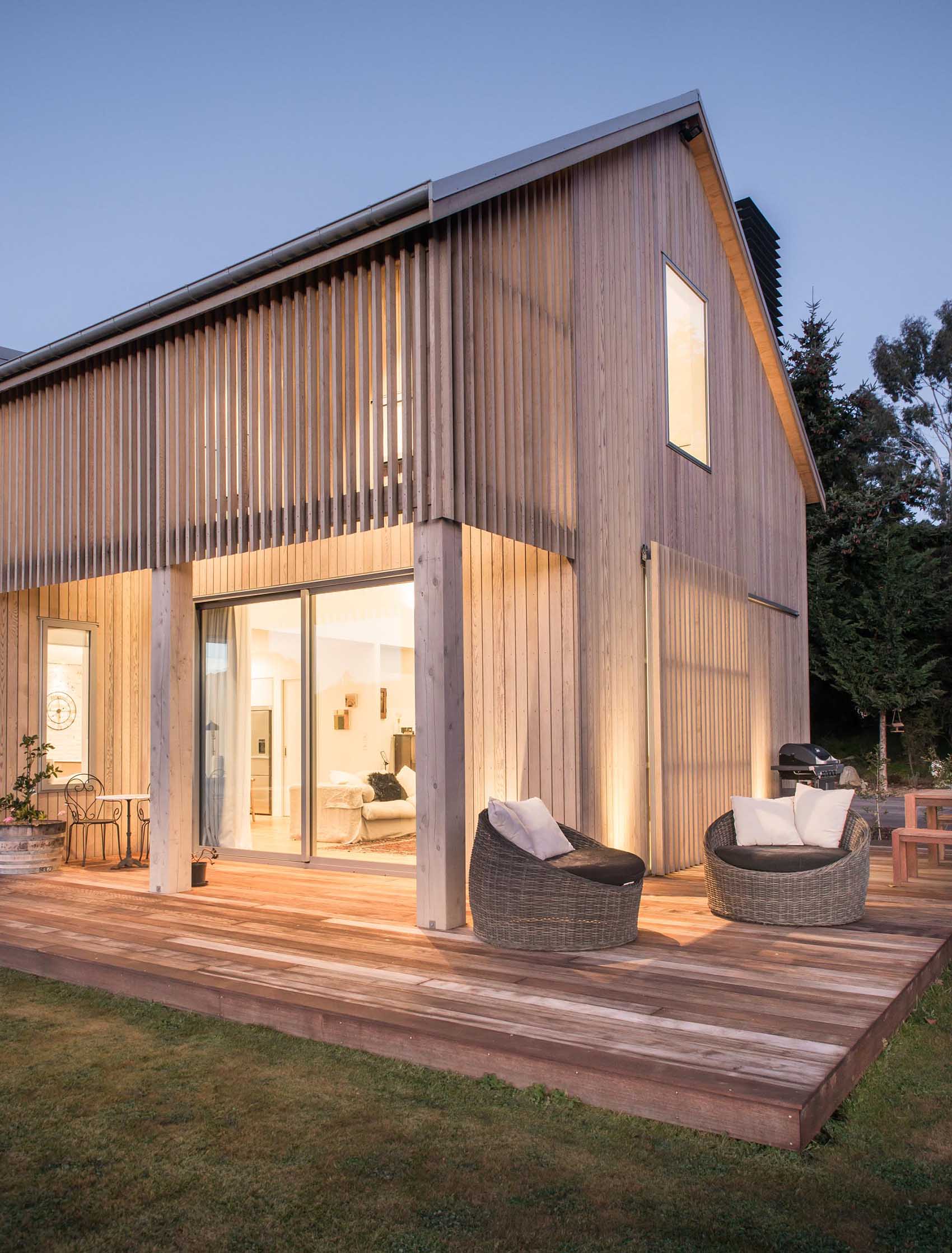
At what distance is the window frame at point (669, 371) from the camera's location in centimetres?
826

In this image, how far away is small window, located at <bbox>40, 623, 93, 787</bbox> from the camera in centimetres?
868

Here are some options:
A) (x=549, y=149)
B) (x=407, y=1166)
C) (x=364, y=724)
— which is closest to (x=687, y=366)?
(x=549, y=149)

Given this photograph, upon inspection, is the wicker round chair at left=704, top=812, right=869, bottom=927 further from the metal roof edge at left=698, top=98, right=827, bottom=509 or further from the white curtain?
the metal roof edge at left=698, top=98, right=827, bottom=509

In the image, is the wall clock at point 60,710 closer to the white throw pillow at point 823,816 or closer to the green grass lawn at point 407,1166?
the green grass lawn at point 407,1166

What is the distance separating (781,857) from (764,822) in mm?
518

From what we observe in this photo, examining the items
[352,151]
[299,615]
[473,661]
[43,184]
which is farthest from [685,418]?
[352,151]

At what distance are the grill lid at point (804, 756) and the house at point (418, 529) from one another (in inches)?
16.4

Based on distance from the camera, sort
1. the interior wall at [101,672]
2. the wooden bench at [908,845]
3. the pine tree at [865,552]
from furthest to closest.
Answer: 1. the pine tree at [865,552]
2. the interior wall at [101,672]
3. the wooden bench at [908,845]

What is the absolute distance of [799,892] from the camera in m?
5.37

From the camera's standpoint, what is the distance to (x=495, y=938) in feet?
16.2

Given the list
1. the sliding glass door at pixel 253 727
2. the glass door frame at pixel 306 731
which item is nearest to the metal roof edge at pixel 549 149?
the glass door frame at pixel 306 731

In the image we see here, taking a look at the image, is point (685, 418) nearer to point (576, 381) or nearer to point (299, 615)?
point (576, 381)

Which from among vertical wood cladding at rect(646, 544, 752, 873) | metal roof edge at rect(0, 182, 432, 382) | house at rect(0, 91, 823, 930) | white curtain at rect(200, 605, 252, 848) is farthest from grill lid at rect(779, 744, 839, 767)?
metal roof edge at rect(0, 182, 432, 382)

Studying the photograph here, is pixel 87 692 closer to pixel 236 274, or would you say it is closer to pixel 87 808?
pixel 87 808
